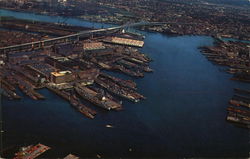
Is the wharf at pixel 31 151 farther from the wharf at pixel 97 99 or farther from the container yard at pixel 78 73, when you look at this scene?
the wharf at pixel 97 99

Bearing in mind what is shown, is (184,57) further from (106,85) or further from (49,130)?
(49,130)

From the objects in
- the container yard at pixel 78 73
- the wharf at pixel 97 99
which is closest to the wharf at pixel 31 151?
the container yard at pixel 78 73

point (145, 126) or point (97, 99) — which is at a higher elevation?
point (97, 99)

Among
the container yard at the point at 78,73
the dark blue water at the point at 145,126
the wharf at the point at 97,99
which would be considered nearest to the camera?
the dark blue water at the point at 145,126

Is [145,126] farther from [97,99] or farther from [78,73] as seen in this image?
[78,73]

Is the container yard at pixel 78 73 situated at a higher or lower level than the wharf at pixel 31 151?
higher

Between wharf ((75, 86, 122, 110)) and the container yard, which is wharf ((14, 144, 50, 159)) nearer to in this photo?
the container yard

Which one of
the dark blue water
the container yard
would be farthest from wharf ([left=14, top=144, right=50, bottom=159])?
the container yard

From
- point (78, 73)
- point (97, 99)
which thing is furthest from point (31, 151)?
point (78, 73)

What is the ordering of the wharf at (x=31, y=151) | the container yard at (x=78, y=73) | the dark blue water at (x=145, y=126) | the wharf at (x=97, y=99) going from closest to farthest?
the wharf at (x=31, y=151)
the dark blue water at (x=145, y=126)
the wharf at (x=97, y=99)
the container yard at (x=78, y=73)
